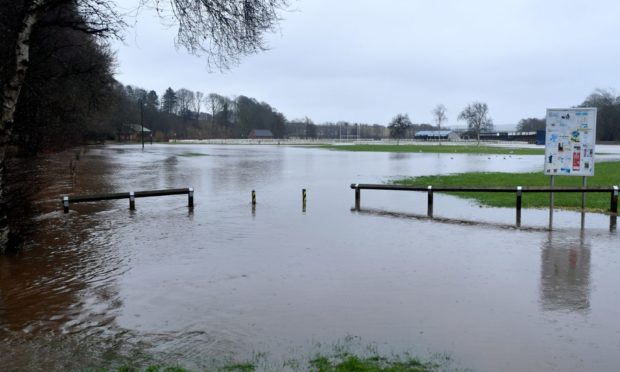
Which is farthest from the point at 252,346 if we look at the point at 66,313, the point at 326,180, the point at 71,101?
the point at 71,101

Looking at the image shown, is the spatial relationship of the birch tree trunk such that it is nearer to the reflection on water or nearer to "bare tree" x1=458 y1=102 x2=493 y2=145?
the reflection on water

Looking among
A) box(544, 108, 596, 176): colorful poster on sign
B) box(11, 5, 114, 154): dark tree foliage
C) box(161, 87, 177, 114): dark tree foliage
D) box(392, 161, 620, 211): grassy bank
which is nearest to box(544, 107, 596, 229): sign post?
box(544, 108, 596, 176): colorful poster on sign

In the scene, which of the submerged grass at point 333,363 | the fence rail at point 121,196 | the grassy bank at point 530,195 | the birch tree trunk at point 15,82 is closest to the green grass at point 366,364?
the submerged grass at point 333,363

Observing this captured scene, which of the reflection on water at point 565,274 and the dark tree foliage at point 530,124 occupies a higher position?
the dark tree foliage at point 530,124

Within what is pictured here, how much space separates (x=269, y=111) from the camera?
5989 inches

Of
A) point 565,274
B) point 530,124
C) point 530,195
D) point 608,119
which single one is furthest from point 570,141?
point 530,124

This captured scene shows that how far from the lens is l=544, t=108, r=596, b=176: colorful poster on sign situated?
13.3 meters

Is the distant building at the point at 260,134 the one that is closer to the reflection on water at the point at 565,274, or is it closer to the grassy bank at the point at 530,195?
the grassy bank at the point at 530,195

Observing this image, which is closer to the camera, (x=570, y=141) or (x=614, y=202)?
(x=570, y=141)

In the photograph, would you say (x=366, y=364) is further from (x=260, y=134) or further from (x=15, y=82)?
(x=260, y=134)

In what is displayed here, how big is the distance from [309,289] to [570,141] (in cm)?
959

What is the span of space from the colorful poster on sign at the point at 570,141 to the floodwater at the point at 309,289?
133cm

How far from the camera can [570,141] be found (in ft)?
44.1

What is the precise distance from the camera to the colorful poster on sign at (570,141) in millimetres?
13289
